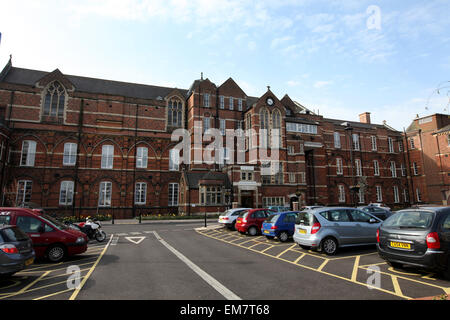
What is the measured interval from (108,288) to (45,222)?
4.67 meters

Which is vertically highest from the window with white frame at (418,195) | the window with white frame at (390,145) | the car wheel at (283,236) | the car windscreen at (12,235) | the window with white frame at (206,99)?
the window with white frame at (206,99)

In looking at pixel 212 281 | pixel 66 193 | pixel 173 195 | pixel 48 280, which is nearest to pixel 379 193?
pixel 173 195

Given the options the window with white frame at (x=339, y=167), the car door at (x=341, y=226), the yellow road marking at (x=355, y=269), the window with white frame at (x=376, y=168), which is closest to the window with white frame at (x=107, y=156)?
the car door at (x=341, y=226)

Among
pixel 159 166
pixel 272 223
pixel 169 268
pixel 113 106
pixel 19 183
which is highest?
pixel 113 106

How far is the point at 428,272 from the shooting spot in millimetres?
6625

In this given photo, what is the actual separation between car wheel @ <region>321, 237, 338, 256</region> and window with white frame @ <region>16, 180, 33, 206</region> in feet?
102

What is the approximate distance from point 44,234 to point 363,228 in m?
11.4

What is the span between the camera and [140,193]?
31766 mm

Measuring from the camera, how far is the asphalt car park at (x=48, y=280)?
17.5 feet

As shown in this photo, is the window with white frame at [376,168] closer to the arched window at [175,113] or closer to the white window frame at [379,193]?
the white window frame at [379,193]

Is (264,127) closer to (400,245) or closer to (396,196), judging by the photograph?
(396,196)

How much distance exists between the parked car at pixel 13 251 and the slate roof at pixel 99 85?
1221 inches
